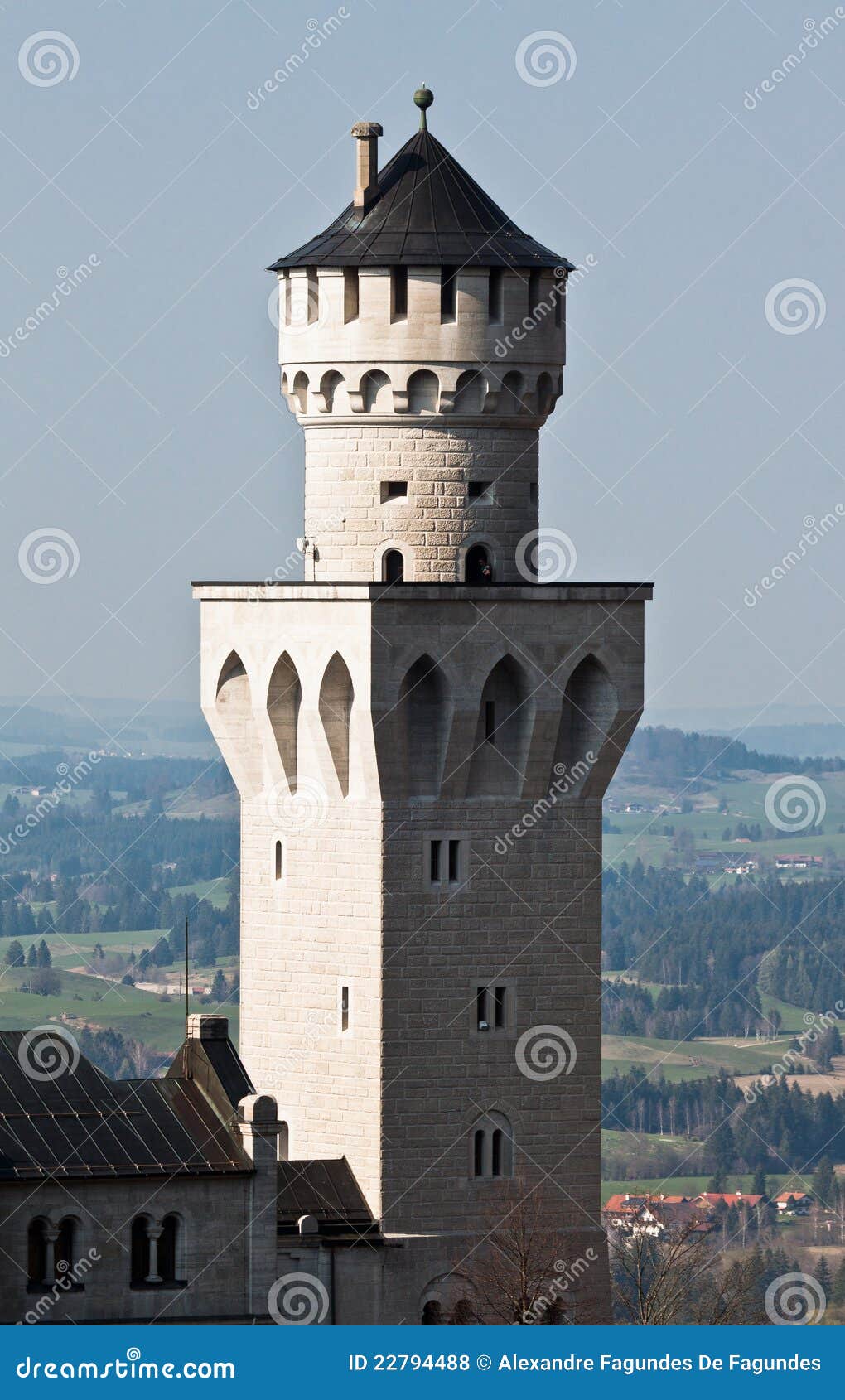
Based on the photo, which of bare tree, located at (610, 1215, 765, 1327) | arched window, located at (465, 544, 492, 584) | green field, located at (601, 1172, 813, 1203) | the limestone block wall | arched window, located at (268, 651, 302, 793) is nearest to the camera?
the limestone block wall

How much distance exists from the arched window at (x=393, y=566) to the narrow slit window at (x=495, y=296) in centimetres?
482

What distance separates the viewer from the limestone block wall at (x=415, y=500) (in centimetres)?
7606

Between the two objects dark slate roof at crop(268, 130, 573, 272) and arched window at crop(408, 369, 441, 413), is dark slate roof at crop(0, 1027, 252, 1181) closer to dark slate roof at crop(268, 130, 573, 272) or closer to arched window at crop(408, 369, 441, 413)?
arched window at crop(408, 369, 441, 413)

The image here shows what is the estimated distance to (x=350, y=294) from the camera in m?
75.8

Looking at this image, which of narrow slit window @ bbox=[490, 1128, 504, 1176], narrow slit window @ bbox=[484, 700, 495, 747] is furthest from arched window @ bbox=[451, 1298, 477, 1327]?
narrow slit window @ bbox=[484, 700, 495, 747]

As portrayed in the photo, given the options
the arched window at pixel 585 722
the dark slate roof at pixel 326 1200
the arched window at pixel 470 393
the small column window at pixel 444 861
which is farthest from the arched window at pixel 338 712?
the dark slate roof at pixel 326 1200

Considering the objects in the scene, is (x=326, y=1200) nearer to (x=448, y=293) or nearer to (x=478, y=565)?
(x=478, y=565)

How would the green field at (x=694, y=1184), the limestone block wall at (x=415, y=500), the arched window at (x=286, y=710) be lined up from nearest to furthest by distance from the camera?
1. the limestone block wall at (x=415, y=500)
2. the arched window at (x=286, y=710)
3. the green field at (x=694, y=1184)

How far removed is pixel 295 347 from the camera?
252 feet

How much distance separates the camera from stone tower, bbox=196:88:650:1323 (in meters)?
75.1

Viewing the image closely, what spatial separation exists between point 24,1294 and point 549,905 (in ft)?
42.2

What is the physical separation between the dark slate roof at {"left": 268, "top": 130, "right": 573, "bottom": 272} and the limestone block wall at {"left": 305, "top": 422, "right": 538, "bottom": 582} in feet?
10.7

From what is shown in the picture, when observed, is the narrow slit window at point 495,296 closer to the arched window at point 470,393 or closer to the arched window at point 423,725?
the arched window at point 470,393

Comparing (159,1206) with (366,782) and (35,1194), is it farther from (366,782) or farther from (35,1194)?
(366,782)
